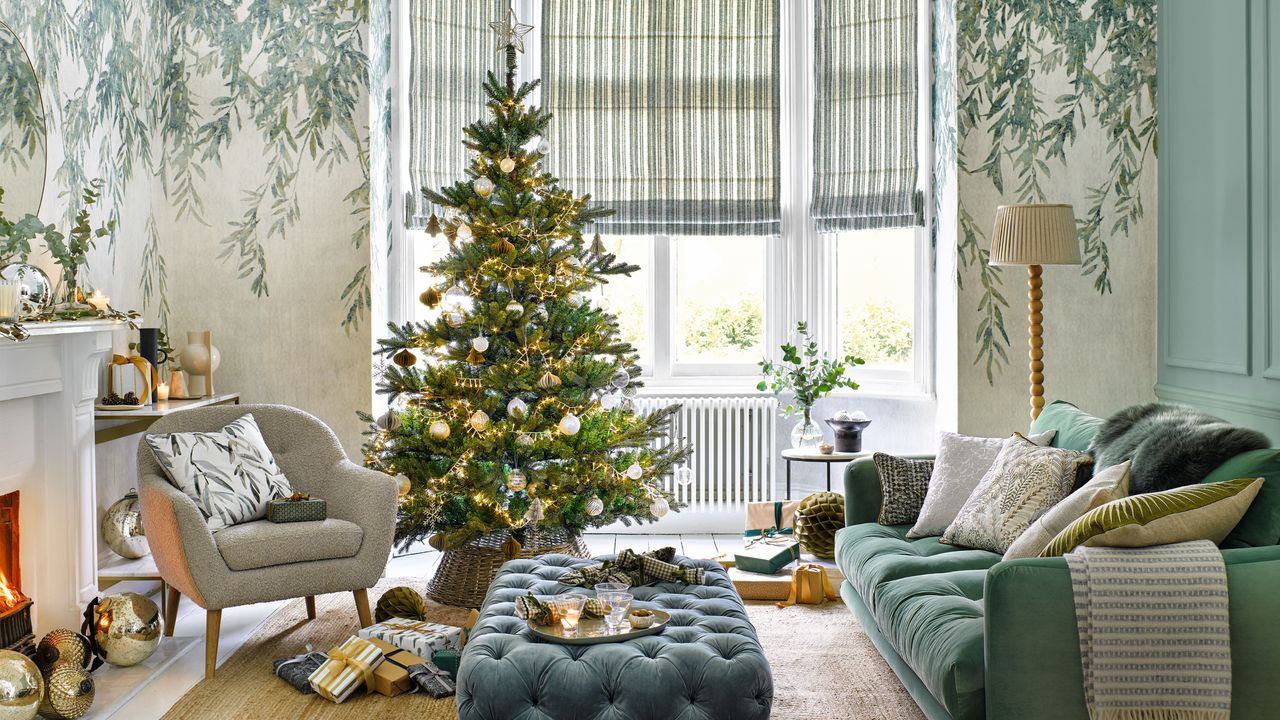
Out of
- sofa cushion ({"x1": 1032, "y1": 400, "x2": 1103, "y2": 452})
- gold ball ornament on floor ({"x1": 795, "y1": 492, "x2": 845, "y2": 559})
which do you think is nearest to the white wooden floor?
gold ball ornament on floor ({"x1": 795, "y1": 492, "x2": 845, "y2": 559})

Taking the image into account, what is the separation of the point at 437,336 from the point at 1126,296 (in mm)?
3182

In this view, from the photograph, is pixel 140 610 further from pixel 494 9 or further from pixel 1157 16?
pixel 1157 16

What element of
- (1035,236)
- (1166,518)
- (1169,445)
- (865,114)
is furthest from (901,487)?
(865,114)

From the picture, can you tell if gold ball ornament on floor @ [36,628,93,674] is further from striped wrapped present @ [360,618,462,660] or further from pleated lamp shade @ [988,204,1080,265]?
pleated lamp shade @ [988,204,1080,265]

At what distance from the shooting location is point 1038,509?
3035 mm

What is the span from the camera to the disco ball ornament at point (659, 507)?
4.12 m

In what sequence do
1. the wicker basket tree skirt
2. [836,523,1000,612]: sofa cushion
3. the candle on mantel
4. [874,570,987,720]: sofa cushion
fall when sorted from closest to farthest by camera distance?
1. [874,570,987,720]: sofa cushion
2. [836,523,1000,612]: sofa cushion
3. the candle on mantel
4. the wicker basket tree skirt

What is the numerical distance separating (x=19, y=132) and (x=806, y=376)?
3504 millimetres

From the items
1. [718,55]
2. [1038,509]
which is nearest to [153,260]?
[718,55]

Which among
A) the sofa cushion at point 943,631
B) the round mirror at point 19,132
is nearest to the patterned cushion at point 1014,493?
the sofa cushion at point 943,631

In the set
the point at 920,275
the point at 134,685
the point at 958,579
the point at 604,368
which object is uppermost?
the point at 920,275

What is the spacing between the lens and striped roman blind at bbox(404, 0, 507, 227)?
5.25 m

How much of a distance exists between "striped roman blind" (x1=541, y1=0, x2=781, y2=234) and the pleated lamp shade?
159 centimetres

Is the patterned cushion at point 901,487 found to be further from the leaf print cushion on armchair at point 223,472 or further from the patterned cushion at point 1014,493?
the leaf print cushion on armchair at point 223,472
